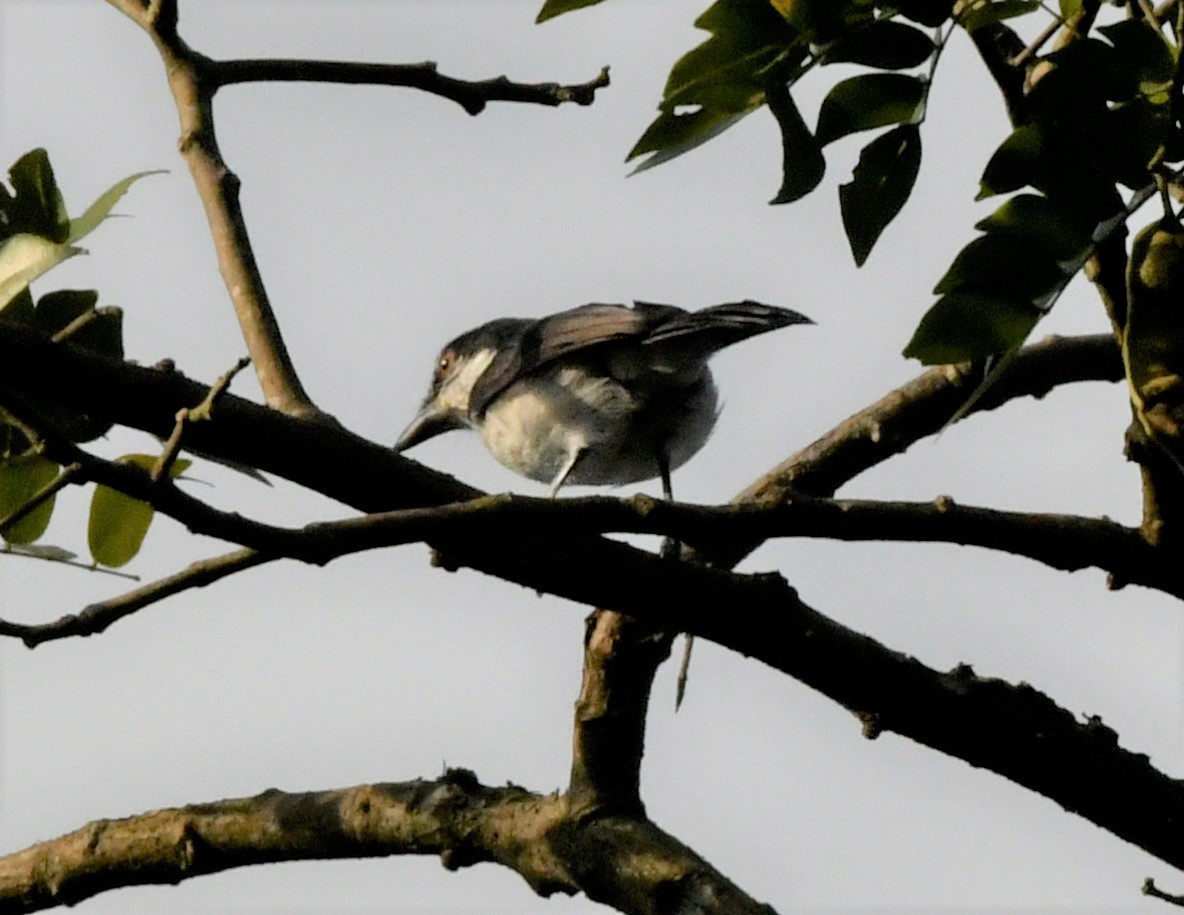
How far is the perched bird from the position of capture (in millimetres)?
5680

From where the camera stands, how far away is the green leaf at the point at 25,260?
6.42ft

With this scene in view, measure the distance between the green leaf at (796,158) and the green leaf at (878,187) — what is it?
40 mm

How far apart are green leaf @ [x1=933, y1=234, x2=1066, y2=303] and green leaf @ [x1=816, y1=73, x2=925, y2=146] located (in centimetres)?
33

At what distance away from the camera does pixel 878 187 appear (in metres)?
2.19

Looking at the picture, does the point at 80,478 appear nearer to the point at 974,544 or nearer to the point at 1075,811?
the point at 974,544

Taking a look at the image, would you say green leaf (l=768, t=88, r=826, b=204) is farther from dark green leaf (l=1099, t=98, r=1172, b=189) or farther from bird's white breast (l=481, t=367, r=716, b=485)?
bird's white breast (l=481, t=367, r=716, b=485)

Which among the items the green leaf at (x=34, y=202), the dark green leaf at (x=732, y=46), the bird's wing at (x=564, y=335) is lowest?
the green leaf at (x=34, y=202)

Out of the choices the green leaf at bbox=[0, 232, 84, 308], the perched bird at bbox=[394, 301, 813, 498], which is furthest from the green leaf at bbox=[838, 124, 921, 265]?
the perched bird at bbox=[394, 301, 813, 498]

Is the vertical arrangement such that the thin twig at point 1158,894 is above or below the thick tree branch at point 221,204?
below

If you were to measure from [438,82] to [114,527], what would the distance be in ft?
4.01

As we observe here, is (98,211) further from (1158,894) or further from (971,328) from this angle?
(1158,894)

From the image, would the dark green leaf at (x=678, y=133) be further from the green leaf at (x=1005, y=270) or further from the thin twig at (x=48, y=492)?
the thin twig at (x=48, y=492)

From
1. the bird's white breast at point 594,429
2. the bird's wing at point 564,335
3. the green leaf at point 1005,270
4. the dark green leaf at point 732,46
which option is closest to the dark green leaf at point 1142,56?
the green leaf at point 1005,270

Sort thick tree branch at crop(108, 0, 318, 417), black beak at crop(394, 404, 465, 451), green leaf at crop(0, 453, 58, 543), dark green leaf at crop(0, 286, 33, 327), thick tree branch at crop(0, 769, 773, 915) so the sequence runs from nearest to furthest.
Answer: dark green leaf at crop(0, 286, 33, 327)
green leaf at crop(0, 453, 58, 543)
thick tree branch at crop(108, 0, 318, 417)
thick tree branch at crop(0, 769, 773, 915)
black beak at crop(394, 404, 465, 451)
